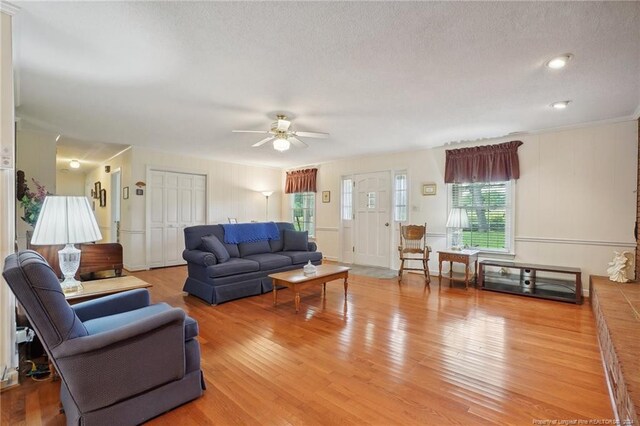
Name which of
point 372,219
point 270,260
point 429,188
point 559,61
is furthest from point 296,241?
point 559,61

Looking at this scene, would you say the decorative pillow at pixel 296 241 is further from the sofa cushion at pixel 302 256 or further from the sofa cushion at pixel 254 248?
the sofa cushion at pixel 254 248

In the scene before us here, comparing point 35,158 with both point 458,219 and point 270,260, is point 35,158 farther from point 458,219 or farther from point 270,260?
point 458,219

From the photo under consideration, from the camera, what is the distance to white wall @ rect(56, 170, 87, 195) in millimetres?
8664

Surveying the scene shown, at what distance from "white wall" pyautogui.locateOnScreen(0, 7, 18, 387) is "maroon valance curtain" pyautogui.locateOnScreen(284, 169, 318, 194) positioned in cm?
554

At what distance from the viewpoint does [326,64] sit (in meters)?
2.43

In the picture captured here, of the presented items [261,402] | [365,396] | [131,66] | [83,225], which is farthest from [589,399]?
[131,66]

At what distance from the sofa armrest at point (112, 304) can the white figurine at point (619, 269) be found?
5.03 m

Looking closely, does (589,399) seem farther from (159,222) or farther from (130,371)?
(159,222)

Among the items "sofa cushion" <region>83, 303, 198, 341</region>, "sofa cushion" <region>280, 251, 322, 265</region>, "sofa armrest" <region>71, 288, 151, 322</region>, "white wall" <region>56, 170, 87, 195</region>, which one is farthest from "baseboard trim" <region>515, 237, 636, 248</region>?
"white wall" <region>56, 170, 87, 195</region>

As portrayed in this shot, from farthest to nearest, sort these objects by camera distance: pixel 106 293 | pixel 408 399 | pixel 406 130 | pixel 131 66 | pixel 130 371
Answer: pixel 406 130, pixel 131 66, pixel 106 293, pixel 408 399, pixel 130 371

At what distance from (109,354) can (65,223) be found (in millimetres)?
1036

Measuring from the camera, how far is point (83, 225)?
2.02m

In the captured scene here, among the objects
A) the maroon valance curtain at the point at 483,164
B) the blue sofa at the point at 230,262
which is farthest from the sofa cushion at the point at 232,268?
the maroon valance curtain at the point at 483,164

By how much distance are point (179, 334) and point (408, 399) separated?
1.42m
